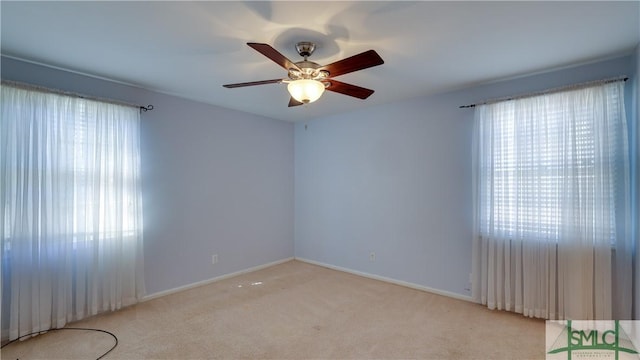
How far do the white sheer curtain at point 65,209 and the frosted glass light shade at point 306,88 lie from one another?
2206mm

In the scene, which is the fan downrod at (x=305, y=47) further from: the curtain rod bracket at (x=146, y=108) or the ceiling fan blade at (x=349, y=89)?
the curtain rod bracket at (x=146, y=108)

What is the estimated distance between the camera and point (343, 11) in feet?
6.08

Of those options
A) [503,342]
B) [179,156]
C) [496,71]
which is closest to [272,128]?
[179,156]

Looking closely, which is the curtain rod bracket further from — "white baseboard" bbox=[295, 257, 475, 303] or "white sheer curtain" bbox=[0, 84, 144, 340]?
"white baseboard" bbox=[295, 257, 475, 303]

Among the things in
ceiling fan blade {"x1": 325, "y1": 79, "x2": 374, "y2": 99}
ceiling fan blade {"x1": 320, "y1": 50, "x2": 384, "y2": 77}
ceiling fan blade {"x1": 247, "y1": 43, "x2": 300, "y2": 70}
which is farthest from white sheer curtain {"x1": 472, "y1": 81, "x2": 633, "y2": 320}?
ceiling fan blade {"x1": 247, "y1": 43, "x2": 300, "y2": 70}

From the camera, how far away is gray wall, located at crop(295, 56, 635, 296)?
11.2 ft

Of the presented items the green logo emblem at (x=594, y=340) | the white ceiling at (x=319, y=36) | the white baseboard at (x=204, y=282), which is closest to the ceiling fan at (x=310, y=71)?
the white ceiling at (x=319, y=36)

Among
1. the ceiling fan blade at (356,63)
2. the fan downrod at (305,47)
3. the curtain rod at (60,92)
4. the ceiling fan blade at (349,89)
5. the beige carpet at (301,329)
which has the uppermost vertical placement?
the fan downrod at (305,47)

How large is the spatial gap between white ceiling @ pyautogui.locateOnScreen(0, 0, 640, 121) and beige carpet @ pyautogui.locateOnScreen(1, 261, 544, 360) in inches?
97.1

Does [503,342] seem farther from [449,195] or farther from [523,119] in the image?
[523,119]

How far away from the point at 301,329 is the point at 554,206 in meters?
2.70

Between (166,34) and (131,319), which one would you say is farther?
(131,319)

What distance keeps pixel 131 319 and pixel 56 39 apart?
258cm

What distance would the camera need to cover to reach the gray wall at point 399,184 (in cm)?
341
